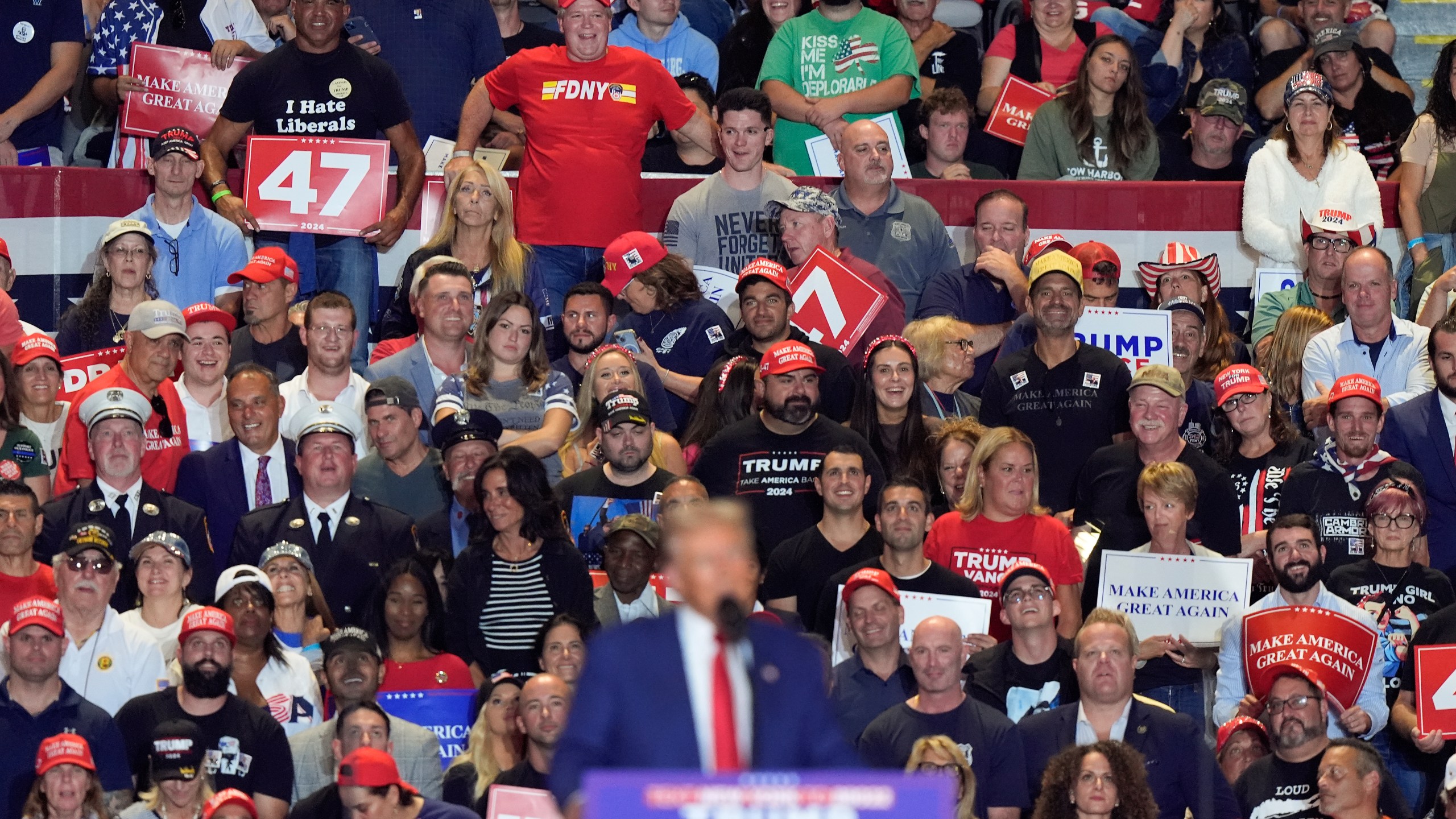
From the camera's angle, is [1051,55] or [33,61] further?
[1051,55]

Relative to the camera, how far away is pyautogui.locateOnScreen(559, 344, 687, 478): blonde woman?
401 inches

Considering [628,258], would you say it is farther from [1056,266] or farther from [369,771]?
[369,771]

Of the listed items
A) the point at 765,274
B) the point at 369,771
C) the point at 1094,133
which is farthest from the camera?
the point at 1094,133

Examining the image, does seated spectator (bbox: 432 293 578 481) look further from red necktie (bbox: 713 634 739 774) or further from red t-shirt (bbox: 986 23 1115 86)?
red necktie (bbox: 713 634 739 774)

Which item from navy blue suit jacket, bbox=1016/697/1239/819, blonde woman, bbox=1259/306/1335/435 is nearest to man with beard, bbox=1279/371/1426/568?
blonde woman, bbox=1259/306/1335/435

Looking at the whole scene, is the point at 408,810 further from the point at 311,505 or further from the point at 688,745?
the point at 688,745

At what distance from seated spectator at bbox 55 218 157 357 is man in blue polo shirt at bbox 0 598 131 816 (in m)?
2.63

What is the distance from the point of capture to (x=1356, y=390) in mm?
10070

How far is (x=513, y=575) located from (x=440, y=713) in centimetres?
70

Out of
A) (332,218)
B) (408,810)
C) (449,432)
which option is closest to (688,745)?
(408,810)

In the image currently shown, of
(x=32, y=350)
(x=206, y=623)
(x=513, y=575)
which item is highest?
(x=32, y=350)

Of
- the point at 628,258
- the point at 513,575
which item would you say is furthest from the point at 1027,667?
the point at 628,258

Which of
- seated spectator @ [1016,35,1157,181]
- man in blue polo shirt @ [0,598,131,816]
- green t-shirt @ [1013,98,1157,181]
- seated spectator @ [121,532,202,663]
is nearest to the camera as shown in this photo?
man in blue polo shirt @ [0,598,131,816]

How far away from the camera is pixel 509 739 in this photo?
8.72 metres
